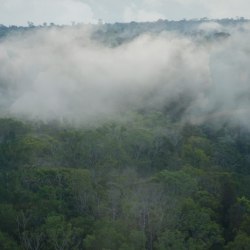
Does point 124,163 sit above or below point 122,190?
above

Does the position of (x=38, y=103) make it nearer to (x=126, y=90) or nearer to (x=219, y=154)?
(x=126, y=90)

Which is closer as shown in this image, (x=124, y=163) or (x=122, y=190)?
(x=122, y=190)

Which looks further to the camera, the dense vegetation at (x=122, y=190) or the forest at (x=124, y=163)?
the forest at (x=124, y=163)

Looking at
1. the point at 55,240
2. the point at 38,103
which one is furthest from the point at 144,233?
the point at 38,103

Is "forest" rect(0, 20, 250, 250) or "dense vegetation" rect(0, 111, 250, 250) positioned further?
"forest" rect(0, 20, 250, 250)
